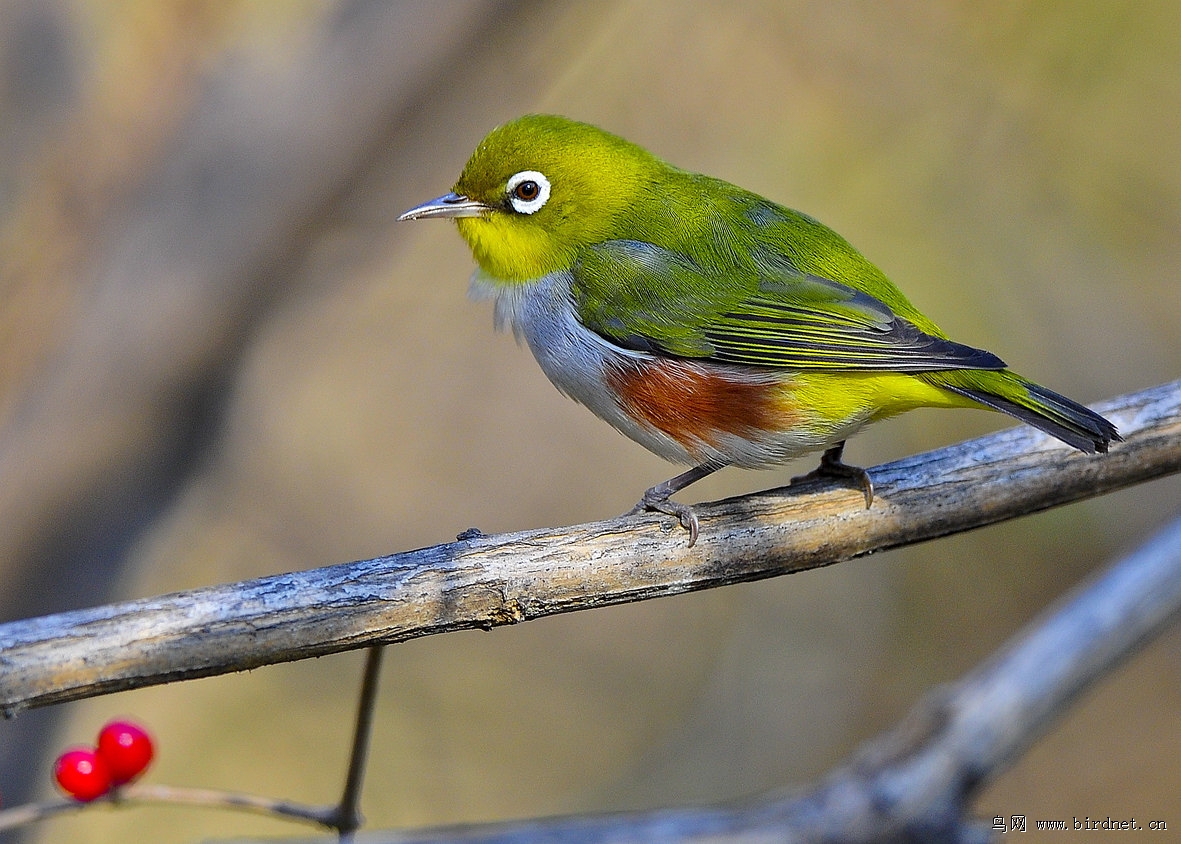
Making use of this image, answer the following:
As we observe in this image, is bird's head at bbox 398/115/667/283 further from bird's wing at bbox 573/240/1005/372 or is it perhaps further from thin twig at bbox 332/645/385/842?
thin twig at bbox 332/645/385/842

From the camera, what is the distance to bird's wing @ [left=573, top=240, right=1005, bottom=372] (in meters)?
4.00

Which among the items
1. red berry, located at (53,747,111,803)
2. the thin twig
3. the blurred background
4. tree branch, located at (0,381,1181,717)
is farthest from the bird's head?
red berry, located at (53,747,111,803)

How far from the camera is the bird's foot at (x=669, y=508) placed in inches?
143

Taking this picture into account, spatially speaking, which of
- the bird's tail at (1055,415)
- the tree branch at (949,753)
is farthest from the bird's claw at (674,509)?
the bird's tail at (1055,415)

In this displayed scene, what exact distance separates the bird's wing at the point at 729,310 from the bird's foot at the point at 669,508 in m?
0.60

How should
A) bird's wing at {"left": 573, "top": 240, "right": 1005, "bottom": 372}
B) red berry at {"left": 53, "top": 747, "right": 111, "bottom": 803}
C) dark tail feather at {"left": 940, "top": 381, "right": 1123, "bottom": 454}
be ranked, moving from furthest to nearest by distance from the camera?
bird's wing at {"left": 573, "top": 240, "right": 1005, "bottom": 372} → dark tail feather at {"left": 940, "top": 381, "right": 1123, "bottom": 454} → red berry at {"left": 53, "top": 747, "right": 111, "bottom": 803}

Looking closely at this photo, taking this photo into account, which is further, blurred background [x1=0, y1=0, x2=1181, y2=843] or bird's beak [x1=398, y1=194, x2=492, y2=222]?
blurred background [x1=0, y1=0, x2=1181, y2=843]

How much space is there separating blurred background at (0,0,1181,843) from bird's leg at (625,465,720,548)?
2889mm

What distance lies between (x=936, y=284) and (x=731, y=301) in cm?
372

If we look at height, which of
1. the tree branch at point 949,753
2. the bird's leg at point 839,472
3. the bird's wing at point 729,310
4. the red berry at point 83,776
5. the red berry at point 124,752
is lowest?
the red berry at point 83,776

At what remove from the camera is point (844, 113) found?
787 cm

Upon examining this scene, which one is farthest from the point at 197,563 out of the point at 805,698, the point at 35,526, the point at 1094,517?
the point at 1094,517

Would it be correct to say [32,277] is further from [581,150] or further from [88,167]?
[581,150]

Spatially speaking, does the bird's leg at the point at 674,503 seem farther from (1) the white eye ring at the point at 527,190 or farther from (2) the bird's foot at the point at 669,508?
(1) the white eye ring at the point at 527,190
